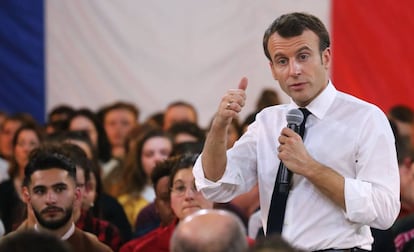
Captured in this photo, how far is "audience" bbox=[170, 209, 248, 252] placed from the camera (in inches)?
142

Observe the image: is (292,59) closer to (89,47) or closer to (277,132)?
(277,132)

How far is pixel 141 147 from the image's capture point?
8430 millimetres

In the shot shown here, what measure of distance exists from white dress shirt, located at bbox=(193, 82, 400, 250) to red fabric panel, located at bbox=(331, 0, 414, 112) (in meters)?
6.02

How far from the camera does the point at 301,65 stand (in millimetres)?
4672

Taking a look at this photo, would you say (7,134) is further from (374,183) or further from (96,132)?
(374,183)

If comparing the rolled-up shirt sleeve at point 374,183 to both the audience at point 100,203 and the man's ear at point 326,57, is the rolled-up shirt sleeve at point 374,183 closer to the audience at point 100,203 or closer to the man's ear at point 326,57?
the man's ear at point 326,57

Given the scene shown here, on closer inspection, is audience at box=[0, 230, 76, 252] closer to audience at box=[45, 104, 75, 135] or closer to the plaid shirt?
the plaid shirt

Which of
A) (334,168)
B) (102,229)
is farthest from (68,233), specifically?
(334,168)

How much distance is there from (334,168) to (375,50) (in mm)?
6281

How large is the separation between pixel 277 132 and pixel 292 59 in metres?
0.32

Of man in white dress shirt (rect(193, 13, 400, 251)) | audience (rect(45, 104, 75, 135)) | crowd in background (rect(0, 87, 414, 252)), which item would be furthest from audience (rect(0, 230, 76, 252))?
audience (rect(45, 104, 75, 135))

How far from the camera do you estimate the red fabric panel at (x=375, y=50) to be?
10.8 m

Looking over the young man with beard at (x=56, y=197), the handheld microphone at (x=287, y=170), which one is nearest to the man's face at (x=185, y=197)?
the young man with beard at (x=56, y=197)

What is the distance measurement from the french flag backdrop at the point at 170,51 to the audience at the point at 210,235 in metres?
7.15
